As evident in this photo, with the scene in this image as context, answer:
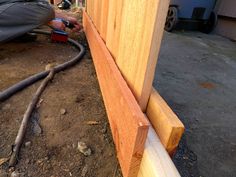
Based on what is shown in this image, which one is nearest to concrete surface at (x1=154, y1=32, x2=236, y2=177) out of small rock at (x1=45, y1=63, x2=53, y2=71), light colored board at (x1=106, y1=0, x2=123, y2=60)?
light colored board at (x1=106, y1=0, x2=123, y2=60)

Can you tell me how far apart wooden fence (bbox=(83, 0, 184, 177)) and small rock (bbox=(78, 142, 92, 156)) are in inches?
6.5

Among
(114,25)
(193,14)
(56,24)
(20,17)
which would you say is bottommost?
(193,14)

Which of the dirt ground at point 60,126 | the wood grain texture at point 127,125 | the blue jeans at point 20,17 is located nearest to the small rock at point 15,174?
the dirt ground at point 60,126

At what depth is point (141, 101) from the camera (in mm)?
918

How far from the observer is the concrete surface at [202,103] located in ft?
3.83

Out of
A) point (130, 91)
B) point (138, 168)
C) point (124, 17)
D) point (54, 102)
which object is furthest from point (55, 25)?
point (138, 168)

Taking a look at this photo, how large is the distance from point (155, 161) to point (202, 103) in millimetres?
1129

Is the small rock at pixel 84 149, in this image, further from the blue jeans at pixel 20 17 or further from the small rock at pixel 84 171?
the blue jeans at pixel 20 17

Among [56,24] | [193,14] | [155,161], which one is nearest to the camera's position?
[155,161]

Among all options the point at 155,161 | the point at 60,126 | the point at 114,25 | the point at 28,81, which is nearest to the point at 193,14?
the point at 114,25

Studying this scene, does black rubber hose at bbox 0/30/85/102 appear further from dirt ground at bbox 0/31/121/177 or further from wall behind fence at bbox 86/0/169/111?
wall behind fence at bbox 86/0/169/111

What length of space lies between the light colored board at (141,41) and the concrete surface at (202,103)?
49 centimetres

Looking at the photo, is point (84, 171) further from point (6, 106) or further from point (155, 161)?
point (6, 106)

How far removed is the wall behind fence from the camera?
2.48 ft
